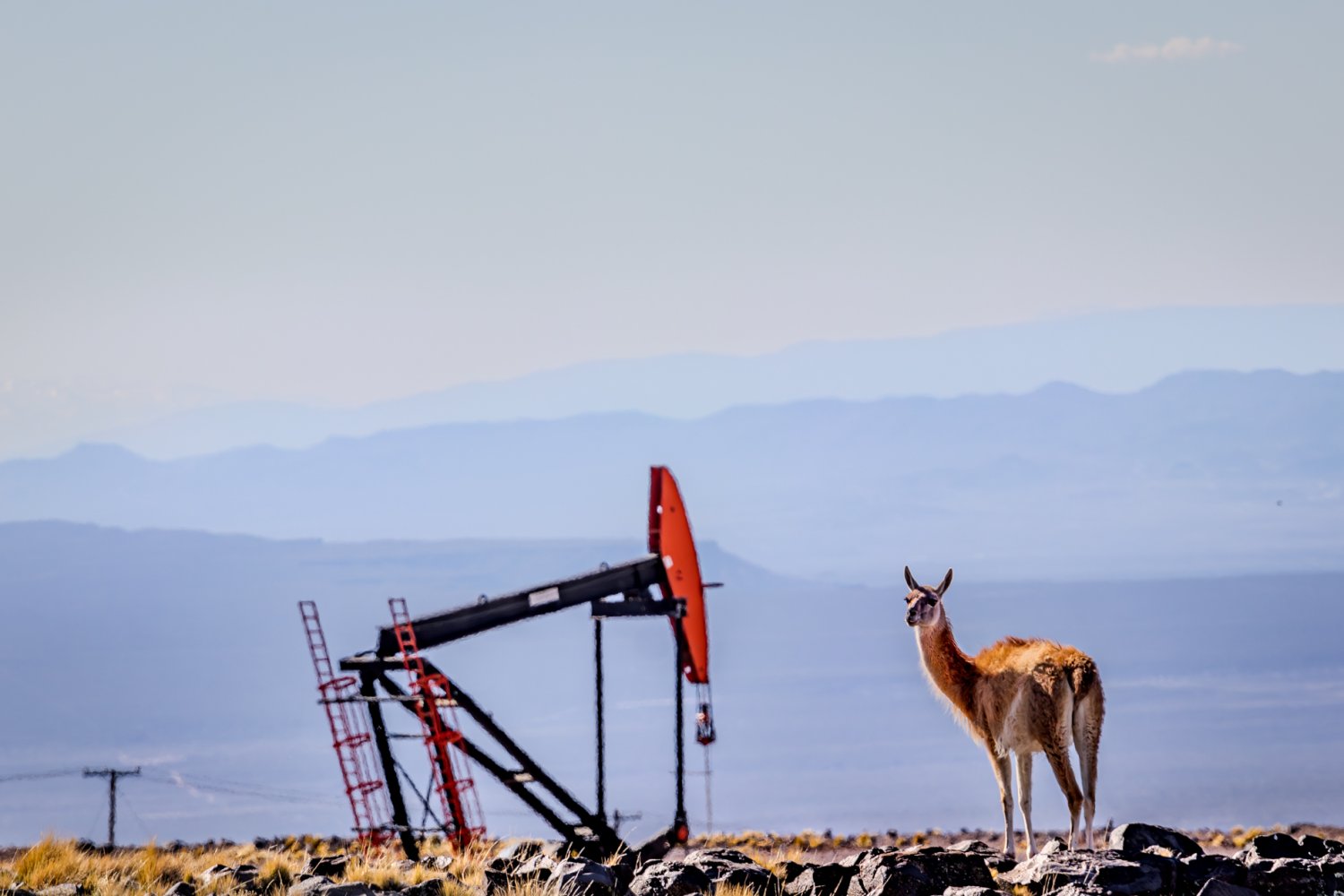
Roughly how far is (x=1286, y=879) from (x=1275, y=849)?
1859 millimetres

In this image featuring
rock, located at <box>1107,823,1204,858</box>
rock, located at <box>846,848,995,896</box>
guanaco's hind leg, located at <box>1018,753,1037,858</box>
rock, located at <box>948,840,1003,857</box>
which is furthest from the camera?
guanaco's hind leg, located at <box>1018,753,1037,858</box>

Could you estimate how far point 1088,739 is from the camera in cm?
1994

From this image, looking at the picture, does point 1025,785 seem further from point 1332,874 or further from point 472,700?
point 472,700

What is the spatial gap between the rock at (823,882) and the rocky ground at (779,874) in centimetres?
1

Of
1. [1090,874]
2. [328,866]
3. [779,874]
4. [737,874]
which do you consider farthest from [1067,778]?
[328,866]

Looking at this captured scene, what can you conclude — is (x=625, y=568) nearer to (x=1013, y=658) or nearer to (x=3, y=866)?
(x=1013, y=658)

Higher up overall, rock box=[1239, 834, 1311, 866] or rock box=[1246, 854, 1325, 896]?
rock box=[1239, 834, 1311, 866]

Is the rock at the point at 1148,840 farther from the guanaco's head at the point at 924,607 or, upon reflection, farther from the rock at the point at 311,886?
the rock at the point at 311,886

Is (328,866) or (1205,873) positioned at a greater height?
(328,866)

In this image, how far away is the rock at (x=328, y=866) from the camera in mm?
19781

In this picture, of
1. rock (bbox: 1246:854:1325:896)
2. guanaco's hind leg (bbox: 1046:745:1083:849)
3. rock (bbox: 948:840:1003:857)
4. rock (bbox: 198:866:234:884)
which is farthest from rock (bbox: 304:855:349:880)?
rock (bbox: 1246:854:1325:896)

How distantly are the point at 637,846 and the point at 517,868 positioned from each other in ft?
23.3

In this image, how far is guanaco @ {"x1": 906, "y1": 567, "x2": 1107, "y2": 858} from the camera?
65.3ft

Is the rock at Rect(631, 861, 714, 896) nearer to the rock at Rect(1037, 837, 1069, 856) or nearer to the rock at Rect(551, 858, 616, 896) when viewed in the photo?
the rock at Rect(551, 858, 616, 896)
